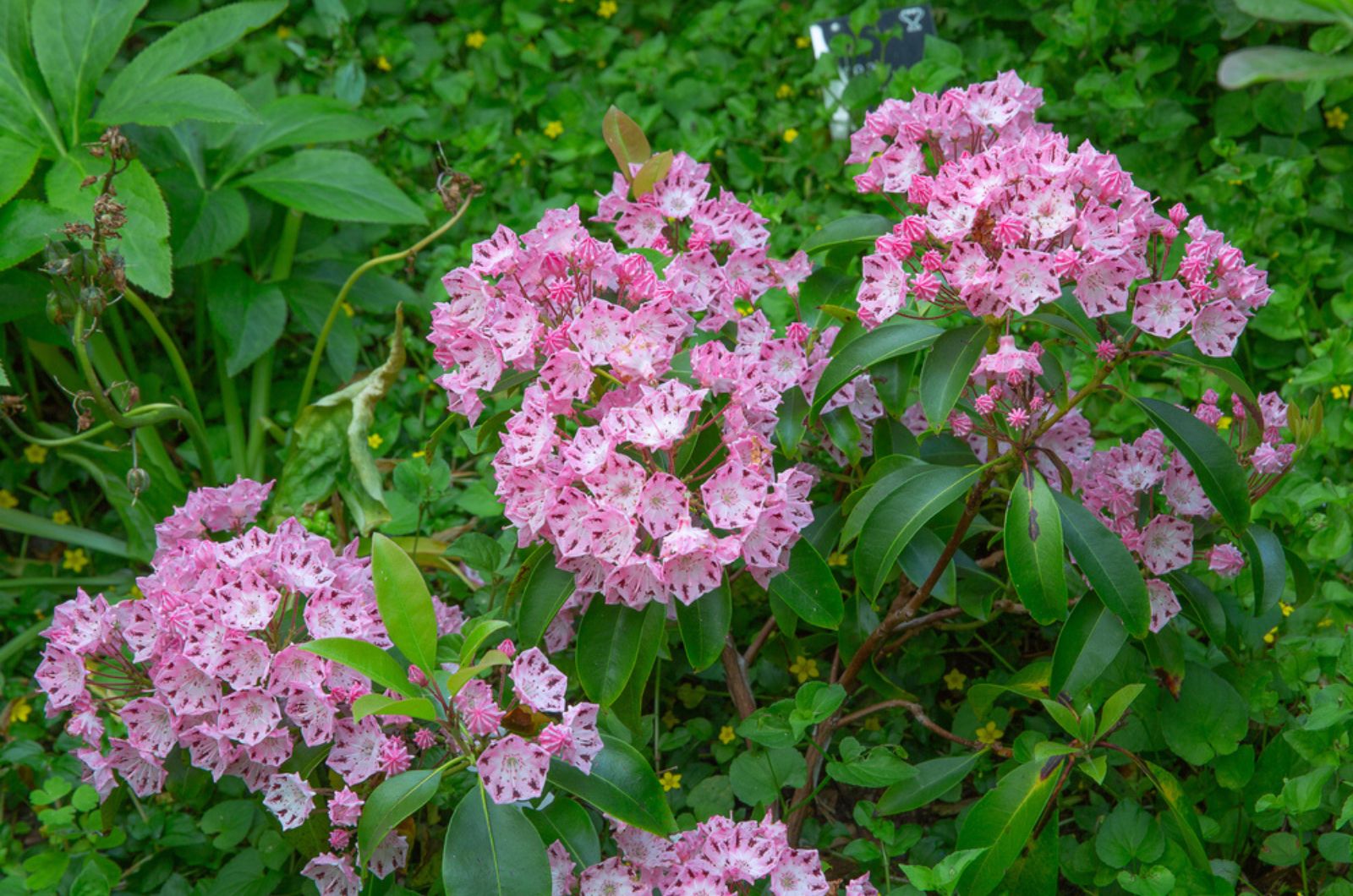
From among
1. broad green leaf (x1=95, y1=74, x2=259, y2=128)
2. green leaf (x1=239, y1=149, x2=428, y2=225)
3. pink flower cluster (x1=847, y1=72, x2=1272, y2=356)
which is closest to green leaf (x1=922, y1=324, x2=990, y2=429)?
pink flower cluster (x1=847, y1=72, x2=1272, y2=356)

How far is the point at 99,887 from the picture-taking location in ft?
5.74

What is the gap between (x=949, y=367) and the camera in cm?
155

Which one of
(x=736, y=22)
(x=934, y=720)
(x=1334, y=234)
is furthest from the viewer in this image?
(x=736, y=22)

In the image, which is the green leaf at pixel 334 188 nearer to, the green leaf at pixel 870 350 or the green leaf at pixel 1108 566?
the green leaf at pixel 870 350

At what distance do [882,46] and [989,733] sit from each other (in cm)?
Answer: 178

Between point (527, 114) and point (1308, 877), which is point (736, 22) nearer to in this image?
point (527, 114)

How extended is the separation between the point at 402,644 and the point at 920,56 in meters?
2.08

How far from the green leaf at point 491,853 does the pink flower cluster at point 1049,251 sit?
756 millimetres

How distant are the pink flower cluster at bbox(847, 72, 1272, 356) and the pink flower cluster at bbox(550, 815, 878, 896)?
0.67 meters

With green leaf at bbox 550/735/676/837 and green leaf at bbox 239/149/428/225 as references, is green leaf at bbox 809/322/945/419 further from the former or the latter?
green leaf at bbox 239/149/428/225

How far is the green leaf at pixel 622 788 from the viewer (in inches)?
60.1

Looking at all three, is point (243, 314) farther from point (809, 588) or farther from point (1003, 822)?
point (1003, 822)

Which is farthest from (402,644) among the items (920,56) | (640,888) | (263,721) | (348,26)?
(348,26)

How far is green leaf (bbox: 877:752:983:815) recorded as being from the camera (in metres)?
1.70
